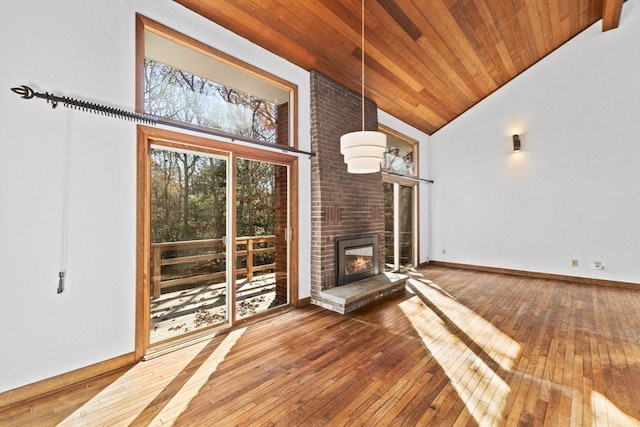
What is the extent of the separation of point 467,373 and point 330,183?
2744 millimetres

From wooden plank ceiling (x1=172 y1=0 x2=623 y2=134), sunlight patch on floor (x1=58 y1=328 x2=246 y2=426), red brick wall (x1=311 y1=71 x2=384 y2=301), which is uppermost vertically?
wooden plank ceiling (x1=172 y1=0 x2=623 y2=134)

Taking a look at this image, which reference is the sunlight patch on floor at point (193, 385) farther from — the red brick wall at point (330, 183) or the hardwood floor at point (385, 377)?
the red brick wall at point (330, 183)

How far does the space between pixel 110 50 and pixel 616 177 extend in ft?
24.6

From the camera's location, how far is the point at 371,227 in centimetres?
484

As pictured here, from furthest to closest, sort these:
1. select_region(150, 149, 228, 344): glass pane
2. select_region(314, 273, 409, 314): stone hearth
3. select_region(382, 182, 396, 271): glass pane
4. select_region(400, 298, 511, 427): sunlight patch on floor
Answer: select_region(382, 182, 396, 271): glass pane
select_region(314, 273, 409, 314): stone hearth
select_region(150, 149, 228, 344): glass pane
select_region(400, 298, 511, 427): sunlight patch on floor

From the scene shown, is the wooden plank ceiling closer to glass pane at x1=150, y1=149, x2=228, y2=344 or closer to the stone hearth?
glass pane at x1=150, y1=149, x2=228, y2=344

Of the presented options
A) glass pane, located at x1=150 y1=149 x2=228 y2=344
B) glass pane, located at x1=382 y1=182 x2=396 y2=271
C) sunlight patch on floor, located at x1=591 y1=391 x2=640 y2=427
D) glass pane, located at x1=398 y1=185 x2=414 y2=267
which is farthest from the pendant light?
glass pane, located at x1=398 y1=185 x2=414 y2=267

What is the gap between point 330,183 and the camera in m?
4.07

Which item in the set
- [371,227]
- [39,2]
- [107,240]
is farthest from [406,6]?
[107,240]

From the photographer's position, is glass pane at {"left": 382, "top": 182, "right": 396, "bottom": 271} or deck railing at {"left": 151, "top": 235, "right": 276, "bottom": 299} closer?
deck railing at {"left": 151, "top": 235, "right": 276, "bottom": 299}

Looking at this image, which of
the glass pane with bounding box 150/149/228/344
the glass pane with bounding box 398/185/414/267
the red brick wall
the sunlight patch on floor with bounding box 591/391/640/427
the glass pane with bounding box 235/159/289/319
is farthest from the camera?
the glass pane with bounding box 398/185/414/267

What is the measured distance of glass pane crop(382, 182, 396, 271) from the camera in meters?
5.74

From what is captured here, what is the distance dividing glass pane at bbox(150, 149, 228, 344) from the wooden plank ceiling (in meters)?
1.63

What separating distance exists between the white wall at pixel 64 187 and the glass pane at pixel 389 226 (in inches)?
177
